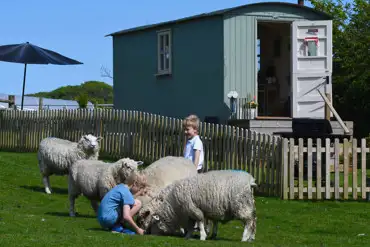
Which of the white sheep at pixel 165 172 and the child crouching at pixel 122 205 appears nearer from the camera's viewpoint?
the child crouching at pixel 122 205

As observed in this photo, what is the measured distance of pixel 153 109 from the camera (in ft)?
85.2

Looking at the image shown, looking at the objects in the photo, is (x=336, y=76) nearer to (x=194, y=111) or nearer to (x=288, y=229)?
(x=194, y=111)

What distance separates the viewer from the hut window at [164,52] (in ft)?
82.2

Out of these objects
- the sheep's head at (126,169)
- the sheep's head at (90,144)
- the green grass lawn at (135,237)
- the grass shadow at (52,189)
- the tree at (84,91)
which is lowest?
the green grass lawn at (135,237)

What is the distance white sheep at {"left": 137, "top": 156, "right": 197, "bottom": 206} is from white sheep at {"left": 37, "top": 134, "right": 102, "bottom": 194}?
3.56 metres

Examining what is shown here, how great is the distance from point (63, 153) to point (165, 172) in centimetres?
461

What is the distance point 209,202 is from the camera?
10.3m

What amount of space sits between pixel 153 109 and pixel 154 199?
15.2 metres

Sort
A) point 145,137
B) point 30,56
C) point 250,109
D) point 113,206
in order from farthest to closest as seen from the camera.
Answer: point 30,56 → point 250,109 → point 145,137 → point 113,206

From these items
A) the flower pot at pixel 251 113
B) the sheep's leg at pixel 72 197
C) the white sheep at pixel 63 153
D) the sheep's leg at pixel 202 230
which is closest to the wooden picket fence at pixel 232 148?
the flower pot at pixel 251 113

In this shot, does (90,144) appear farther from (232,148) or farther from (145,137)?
(145,137)

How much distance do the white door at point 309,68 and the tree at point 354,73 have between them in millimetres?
7414

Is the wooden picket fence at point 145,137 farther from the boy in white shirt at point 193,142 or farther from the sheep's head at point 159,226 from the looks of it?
the sheep's head at point 159,226

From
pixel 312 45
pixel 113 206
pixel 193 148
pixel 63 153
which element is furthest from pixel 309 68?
pixel 113 206
